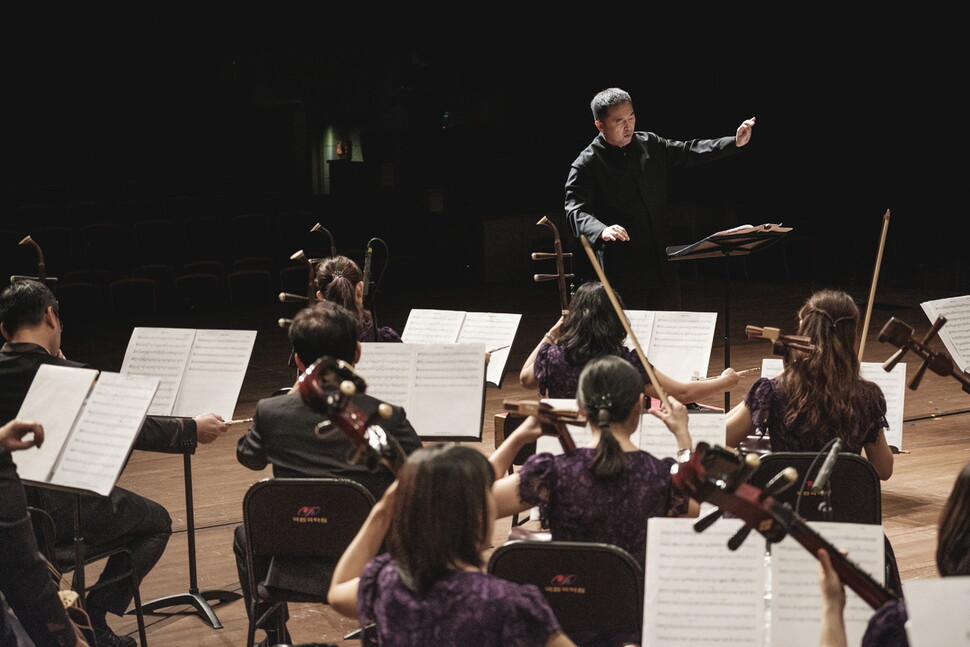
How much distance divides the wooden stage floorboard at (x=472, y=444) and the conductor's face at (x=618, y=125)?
56.0 inches

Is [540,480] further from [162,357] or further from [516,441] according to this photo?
[162,357]

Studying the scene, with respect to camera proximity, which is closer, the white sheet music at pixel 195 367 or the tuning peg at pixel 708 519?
the tuning peg at pixel 708 519

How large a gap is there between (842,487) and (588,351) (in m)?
0.94

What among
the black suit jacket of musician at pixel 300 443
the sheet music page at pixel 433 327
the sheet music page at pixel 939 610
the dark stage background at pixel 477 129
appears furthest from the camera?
the dark stage background at pixel 477 129

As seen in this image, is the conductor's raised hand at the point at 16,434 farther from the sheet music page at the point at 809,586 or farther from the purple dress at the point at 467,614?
the sheet music page at the point at 809,586

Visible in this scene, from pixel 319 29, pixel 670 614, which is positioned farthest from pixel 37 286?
pixel 319 29

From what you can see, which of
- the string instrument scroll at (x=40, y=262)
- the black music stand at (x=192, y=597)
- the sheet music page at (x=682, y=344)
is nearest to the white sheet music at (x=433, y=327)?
the sheet music page at (x=682, y=344)

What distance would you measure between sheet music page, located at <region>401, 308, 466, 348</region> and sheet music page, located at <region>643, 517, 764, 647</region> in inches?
88.3

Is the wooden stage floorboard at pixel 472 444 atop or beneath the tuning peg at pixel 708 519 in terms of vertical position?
beneath

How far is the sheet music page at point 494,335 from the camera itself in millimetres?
4121

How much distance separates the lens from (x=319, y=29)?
12133mm

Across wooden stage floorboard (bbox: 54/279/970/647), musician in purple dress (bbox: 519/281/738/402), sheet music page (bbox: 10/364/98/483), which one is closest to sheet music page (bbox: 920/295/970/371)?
musician in purple dress (bbox: 519/281/738/402)

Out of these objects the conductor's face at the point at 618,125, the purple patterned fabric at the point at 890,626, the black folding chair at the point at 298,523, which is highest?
the conductor's face at the point at 618,125

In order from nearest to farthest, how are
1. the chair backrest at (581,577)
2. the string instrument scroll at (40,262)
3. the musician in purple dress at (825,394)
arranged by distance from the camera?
the chair backrest at (581,577)
the musician in purple dress at (825,394)
the string instrument scroll at (40,262)
